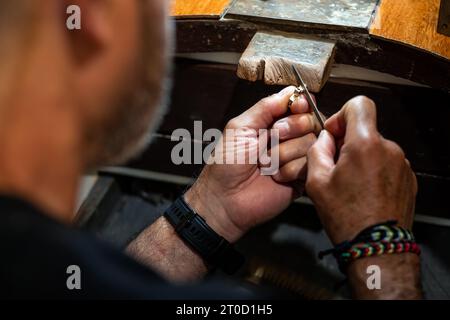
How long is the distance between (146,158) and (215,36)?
753mm

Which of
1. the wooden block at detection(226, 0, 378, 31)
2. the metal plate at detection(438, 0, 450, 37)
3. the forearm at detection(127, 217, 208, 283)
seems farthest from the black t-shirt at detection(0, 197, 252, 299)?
the metal plate at detection(438, 0, 450, 37)

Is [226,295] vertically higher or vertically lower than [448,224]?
higher

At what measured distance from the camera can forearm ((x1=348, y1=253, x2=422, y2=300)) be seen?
0.83m

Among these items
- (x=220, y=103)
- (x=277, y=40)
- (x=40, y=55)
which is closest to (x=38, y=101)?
(x=40, y=55)

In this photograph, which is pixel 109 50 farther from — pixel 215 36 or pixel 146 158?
pixel 146 158

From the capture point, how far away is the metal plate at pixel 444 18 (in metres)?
1.11

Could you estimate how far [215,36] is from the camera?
1.26 metres

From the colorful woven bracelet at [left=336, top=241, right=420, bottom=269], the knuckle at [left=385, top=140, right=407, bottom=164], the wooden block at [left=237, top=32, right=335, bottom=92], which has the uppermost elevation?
the wooden block at [left=237, top=32, right=335, bottom=92]

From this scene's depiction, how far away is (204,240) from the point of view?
45.5 inches

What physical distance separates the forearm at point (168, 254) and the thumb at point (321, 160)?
39cm

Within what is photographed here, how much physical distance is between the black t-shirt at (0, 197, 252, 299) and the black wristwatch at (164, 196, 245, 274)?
64 centimetres

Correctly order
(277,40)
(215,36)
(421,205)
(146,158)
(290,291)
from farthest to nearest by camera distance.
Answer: (146,158) < (421,205) < (290,291) < (215,36) < (277,40)

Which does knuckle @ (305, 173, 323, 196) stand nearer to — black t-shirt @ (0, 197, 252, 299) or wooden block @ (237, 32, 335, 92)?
wooden block @ (237, 32, 335, 92)

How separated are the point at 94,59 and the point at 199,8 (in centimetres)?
78
